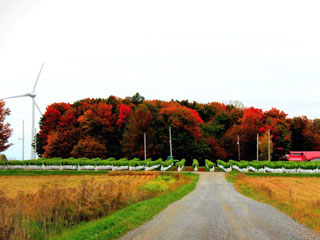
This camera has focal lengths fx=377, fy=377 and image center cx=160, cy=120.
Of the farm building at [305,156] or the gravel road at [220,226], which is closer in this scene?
the gravel road at [220,226]

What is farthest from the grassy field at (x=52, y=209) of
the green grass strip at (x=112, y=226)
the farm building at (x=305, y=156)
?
the farm building at (x=305, y=156)

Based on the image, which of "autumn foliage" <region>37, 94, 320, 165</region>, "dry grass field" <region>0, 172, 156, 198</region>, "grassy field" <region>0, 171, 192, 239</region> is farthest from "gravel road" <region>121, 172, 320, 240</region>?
"autumn foliage" <region>37, 94, 320, 165</region>

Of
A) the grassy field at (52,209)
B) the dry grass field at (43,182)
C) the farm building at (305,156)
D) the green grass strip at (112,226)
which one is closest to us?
the grassy field at (52,209)

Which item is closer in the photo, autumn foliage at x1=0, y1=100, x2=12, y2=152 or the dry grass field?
the dry grass field

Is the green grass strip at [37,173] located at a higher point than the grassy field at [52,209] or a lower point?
lower

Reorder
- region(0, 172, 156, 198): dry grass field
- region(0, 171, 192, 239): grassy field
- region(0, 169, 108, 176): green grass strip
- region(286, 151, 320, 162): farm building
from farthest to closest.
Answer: region(286, 151, 320, 162): farm building, region(0, 169, 108, 176): green grass strip, region(0, 172, 156, 198): dry grass field, region(0, 171, 192, 239): grassy field

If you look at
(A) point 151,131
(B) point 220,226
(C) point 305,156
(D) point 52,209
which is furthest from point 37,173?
(C) point 305,156

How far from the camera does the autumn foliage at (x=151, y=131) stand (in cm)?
8181

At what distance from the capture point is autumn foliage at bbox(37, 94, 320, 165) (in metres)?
81.8

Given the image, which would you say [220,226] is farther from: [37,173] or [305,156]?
[305,156]

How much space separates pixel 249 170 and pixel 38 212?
A: 5373cm

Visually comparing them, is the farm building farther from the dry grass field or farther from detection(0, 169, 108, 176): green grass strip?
the dry grass field

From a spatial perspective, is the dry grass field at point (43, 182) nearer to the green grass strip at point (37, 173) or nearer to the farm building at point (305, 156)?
the green grass strip at point (37, 173)

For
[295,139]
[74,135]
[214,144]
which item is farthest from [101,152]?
[295,139]
